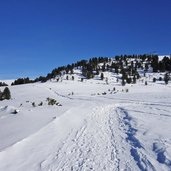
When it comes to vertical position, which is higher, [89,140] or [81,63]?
[81,63]

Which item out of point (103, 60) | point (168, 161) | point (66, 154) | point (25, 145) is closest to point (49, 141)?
point (25, 145)

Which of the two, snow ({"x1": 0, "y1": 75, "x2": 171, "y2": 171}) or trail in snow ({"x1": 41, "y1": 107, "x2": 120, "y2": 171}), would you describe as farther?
snow ({"x1": 0, "y1": 75, "x2": 171, "y2": 171})

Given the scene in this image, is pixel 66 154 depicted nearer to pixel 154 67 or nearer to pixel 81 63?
pixel 154 67

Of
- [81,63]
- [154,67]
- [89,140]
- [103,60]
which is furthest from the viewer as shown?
[103,60]

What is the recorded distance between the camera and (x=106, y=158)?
981 cm

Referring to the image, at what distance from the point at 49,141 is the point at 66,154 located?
2480mm

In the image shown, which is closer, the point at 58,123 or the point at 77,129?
the point at 77,129

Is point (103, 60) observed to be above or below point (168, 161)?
above

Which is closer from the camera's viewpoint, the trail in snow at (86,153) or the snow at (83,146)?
the trail in snow at (86,153)

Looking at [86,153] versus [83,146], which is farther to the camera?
[83,146]

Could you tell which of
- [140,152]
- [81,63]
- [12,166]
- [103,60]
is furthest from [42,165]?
[103,60]

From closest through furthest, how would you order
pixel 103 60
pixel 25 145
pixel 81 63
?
pixel 25 145 < pixel 81 63 < pixel 103 60

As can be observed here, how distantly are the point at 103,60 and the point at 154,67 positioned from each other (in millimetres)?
44733

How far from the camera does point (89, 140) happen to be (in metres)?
12.9
